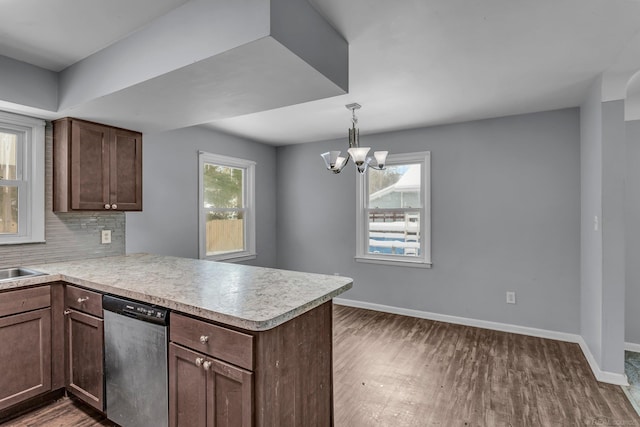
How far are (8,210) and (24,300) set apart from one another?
0.87m

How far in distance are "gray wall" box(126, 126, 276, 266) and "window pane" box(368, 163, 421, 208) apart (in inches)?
77.2

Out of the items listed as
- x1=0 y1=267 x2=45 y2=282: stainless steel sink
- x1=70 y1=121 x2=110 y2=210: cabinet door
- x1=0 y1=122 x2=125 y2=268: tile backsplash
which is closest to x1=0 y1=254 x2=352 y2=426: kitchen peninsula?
x1=0 y1=267 x2=45 y2=282: stainless steel sink

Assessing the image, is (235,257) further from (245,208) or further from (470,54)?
(470,54)

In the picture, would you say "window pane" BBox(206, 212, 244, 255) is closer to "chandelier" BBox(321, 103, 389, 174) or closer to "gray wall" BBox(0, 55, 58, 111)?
"chandelier" BBox(321, 103, 389, 174)

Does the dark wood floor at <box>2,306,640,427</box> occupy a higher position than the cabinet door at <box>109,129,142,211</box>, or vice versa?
the cabinet door at <box>109,129,142,211</box>

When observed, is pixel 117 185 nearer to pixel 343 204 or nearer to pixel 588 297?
pixel 343 204

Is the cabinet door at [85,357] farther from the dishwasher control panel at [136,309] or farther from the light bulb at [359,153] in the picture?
the light bulb at [359,153]

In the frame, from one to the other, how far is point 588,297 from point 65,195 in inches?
178

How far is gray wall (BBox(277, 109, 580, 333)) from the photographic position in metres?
3.25

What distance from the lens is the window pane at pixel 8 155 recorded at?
2406mm

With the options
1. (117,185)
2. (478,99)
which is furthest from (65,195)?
(478,99)

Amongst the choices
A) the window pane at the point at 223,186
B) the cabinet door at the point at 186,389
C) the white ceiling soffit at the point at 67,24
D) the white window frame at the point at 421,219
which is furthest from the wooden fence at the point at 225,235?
the cabinet door at the point at 186,389

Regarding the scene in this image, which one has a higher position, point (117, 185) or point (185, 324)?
point (117, 185)

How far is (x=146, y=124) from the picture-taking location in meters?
2.67
